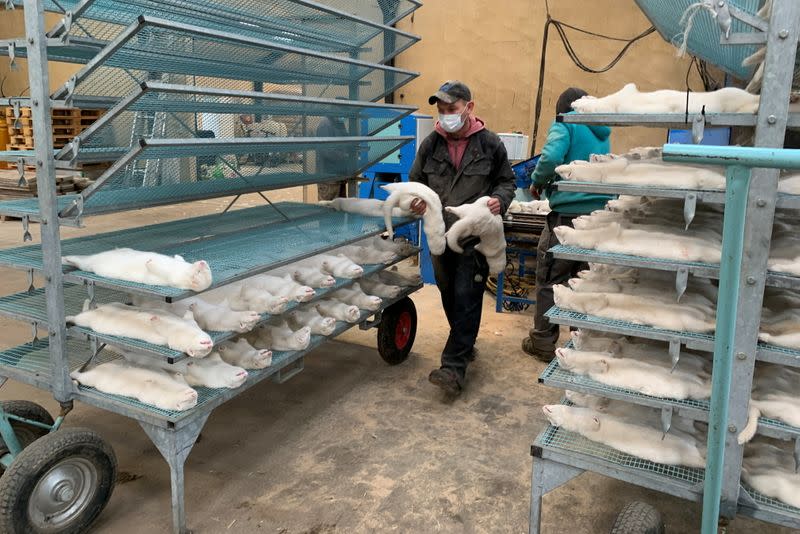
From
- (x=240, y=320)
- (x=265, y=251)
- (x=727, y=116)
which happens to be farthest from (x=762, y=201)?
(x=265, y=251)

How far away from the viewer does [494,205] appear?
350cm

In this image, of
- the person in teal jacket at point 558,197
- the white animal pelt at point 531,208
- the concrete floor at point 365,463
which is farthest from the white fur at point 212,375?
the white animal pelt at point 531,208

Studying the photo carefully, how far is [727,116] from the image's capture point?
183 centimetres

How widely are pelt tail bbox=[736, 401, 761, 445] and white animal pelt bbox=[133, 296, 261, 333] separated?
1.81 m

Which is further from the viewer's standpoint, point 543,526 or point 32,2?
point 543,526

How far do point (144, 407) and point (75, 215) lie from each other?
0.76 m

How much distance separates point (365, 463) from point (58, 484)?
1.27 meters

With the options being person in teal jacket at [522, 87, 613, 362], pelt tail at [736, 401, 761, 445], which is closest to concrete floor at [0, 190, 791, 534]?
person in teal jacket at [522, 87, 613, 362]

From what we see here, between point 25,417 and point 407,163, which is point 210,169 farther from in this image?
point 407,163

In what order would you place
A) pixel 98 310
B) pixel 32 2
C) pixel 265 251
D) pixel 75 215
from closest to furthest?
pixel 32 2
pixel 75 215
pixel 98 310
pixel 265 251

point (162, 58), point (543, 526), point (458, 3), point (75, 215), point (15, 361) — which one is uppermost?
point (458, 3)

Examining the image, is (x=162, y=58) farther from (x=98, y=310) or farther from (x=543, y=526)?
(x=543, y=526)

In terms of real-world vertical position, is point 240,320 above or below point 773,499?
above

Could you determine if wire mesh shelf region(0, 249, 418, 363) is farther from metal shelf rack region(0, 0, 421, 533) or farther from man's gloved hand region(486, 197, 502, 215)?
man's gloved hand region(486, 197, 502, 215)
